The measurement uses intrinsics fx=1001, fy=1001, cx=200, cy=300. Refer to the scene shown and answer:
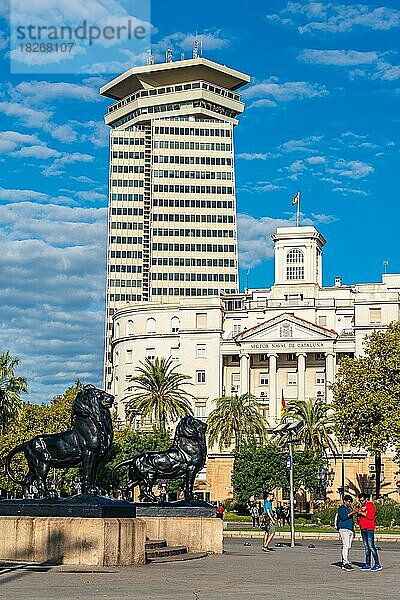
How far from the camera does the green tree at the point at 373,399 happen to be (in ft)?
221

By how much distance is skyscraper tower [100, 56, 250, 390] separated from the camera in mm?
147750

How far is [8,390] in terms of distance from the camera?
7312 cm

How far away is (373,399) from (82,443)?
46.4 meters

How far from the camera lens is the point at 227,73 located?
550 feet

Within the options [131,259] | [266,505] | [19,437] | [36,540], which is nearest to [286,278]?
[131,259]

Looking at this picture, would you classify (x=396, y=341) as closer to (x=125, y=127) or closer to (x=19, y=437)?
A: (x=19, y=437)

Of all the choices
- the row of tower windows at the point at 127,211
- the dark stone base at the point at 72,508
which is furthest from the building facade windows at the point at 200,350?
the dark stone base at the point at 72,508

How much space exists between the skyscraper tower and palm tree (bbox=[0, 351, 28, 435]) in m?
66.6

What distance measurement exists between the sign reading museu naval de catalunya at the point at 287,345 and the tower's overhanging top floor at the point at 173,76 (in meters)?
73.7

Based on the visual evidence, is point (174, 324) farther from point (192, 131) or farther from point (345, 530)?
point (345, 530)

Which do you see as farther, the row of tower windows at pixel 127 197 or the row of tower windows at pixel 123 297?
the row of tower windows at pixel 127 197

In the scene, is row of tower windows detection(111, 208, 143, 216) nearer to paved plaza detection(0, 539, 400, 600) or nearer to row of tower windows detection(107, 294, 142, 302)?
row of tower windows detection(107, 294, 142, 302)

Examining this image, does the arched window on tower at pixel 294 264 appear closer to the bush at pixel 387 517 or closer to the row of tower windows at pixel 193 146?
the row of tower windows at pixel 193 146

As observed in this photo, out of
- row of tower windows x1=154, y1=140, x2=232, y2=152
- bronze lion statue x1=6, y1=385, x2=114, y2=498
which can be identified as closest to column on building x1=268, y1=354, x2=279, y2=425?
row of tower windows x1=154, y1=140, x2=232, y2=152
